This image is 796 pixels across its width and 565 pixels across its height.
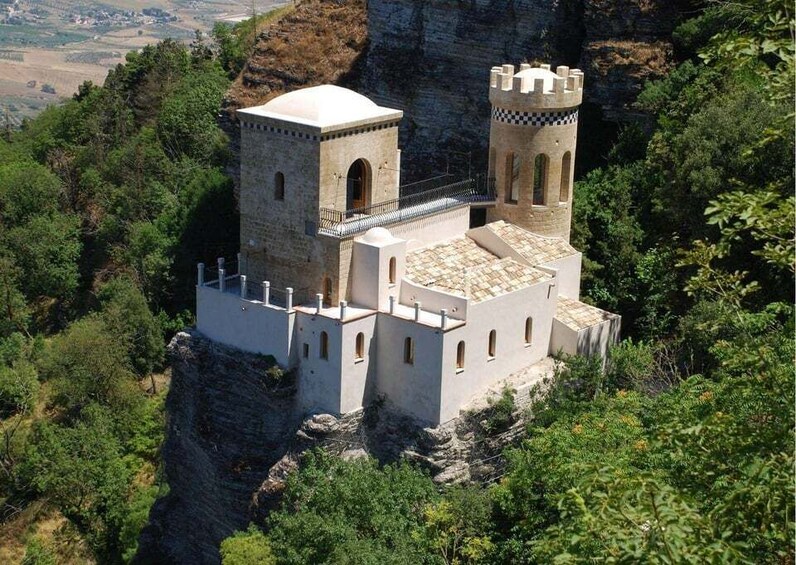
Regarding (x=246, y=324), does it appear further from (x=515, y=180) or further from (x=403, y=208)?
(x=515, y=180)

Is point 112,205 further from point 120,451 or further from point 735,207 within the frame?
point 735,207

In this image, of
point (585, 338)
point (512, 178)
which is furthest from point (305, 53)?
point (585, 338)

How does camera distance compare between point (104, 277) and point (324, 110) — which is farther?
point (104, 277)

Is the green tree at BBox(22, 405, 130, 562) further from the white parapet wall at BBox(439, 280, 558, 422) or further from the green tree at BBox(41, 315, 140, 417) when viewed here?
the white parapet wall at BBox(439, 280, 558, 422)

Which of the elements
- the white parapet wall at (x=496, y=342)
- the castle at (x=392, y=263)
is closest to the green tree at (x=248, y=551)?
the castle at (x=392, y=263)

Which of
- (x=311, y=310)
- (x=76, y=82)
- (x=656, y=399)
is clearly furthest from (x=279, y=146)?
(x=76, y=82)
